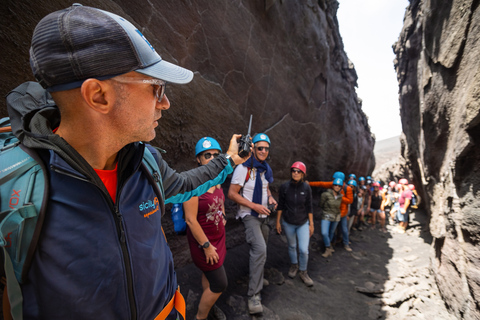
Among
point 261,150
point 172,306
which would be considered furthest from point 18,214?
point 261,150

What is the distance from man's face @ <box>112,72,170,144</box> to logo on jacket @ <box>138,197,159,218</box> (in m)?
0.34

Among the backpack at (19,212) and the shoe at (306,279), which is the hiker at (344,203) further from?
the backpack at (19,212)

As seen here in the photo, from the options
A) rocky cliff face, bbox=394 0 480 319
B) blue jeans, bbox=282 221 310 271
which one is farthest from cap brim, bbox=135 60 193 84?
blue jeans, bbox=282 221 310 271

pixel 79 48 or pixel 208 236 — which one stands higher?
pixel 79 48

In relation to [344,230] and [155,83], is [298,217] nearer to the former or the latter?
[344,230]

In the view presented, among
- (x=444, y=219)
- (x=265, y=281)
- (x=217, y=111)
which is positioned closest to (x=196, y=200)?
(x=217, y=111)

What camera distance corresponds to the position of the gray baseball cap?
0.85 m

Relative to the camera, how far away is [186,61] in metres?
3.53

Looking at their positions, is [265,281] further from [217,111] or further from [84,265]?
[84,265]

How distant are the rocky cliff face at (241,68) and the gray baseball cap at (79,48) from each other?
5.88 feet

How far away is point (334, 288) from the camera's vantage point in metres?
4.32

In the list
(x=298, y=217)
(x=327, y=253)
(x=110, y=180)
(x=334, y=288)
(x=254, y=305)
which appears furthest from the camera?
(x=327, y=253)

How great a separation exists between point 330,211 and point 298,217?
2331 mm

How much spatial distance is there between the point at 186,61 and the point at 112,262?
327 cm
